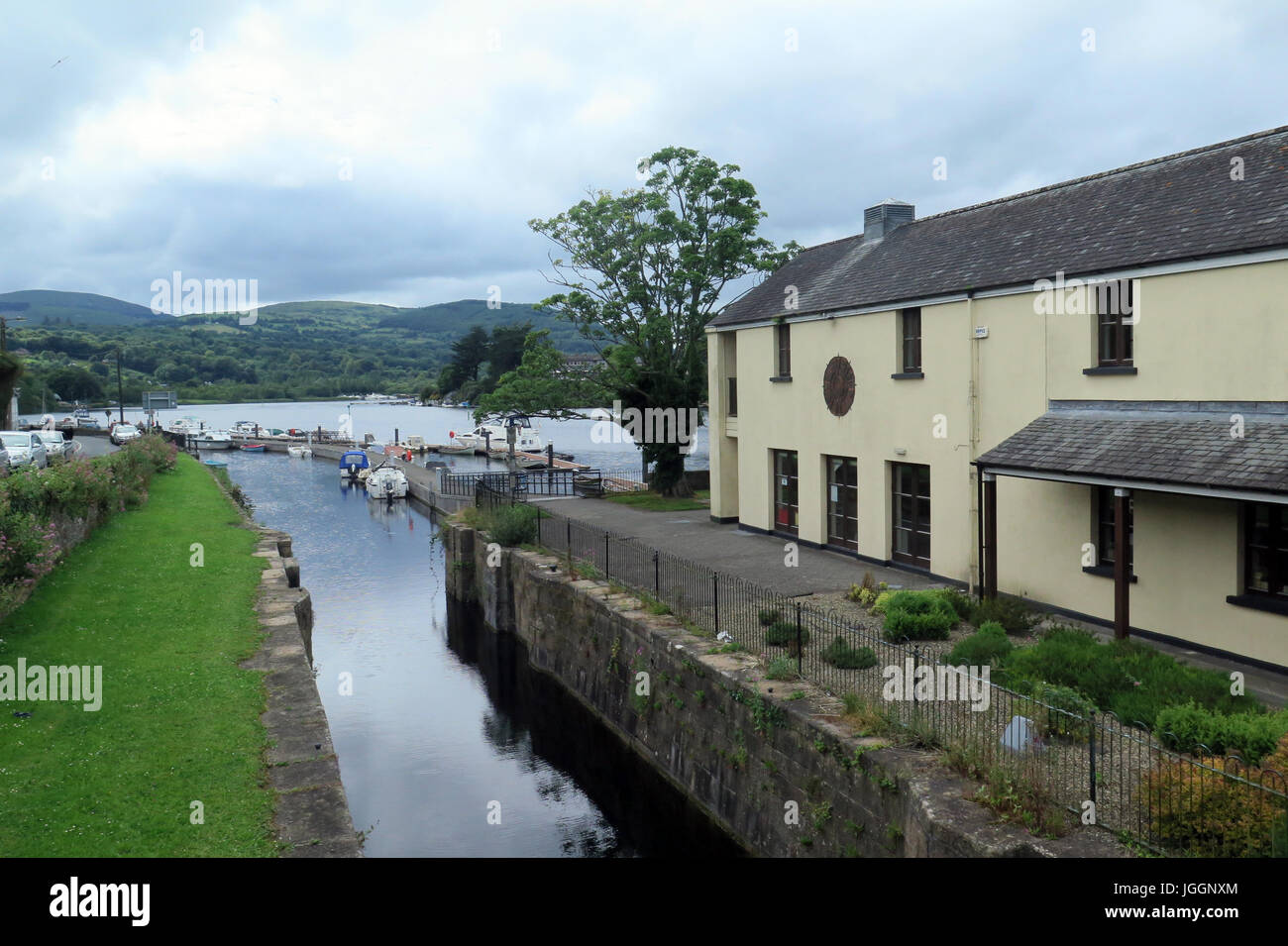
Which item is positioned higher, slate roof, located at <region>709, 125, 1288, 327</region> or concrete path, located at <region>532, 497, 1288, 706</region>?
slate roof, located at <region>709, 125, 1288, 327</region>

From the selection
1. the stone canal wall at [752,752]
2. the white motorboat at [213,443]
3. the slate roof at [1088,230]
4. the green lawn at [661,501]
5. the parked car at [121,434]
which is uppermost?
the slate roof at [1088,230]

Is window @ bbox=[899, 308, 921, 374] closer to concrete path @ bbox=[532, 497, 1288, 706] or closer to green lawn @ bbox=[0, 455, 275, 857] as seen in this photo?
concrete path @ bbox=[532, 497, 1288, 706]

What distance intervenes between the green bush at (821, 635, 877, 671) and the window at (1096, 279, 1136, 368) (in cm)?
622

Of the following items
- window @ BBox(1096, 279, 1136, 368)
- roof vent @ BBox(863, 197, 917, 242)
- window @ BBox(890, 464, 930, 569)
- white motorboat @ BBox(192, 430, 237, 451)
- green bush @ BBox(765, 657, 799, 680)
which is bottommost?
green bush @ BBox(765, 657, 799, 680)

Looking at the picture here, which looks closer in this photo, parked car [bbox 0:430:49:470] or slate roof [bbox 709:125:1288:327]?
slate roof [bbox 709:125:1288:327]

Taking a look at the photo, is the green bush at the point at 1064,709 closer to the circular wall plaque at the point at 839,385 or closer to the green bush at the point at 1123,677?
the green bush at the point at 1123,677

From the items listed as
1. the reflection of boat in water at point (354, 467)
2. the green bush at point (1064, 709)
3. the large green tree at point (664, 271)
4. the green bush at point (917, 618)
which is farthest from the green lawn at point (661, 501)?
the reflection of boat in water at point (354, 467)

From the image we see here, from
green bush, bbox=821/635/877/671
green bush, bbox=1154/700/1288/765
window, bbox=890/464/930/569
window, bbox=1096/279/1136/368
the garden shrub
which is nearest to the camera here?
the garden shrub

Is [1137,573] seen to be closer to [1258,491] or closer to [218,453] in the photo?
[1258,491]

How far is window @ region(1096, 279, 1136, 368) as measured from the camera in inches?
588

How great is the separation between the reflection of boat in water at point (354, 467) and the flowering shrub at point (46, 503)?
107ft

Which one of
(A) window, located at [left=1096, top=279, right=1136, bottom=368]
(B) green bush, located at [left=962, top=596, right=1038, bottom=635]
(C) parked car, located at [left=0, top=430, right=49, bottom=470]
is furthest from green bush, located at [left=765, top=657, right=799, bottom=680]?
(C) parked car, located at [left=0, top=430, right=49, bottom=470]

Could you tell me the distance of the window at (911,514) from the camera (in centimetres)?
2000

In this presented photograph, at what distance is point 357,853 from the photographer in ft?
27.1
